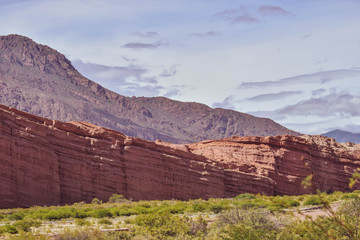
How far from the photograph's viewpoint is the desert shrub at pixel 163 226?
2223 cm

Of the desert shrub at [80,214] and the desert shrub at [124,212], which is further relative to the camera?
the desert shrub at [124,212]

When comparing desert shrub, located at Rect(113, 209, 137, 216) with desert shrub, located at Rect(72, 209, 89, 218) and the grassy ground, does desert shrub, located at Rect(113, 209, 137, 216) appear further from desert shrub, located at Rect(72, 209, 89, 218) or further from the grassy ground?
desert shrub, located at Rect(72, 209, 89, 218)

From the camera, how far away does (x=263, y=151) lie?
247ft

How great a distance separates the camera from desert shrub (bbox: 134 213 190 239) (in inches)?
875

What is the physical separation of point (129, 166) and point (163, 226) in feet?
108

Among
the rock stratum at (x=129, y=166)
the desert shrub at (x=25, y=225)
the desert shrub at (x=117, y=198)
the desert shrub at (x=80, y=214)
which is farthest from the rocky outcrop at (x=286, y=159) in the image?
the desert shrub at (x=25, y=225)

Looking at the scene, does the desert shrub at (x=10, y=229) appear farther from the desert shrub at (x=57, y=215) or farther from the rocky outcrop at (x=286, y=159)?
the rocky outcrop at (x=286, y=159)

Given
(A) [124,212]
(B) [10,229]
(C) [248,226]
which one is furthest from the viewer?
(A) [124,212]

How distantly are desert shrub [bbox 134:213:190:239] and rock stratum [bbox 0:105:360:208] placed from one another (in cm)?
2257

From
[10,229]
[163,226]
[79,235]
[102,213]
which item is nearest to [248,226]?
[163,226]

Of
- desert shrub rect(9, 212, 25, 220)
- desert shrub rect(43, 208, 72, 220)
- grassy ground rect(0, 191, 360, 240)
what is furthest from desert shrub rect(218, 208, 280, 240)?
desert shrub rect(9, 212, 25, 220)

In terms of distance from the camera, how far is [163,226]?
73.6 ft

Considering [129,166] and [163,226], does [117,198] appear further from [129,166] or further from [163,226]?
[163,226]

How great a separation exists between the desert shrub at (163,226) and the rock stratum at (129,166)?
74.1ft
